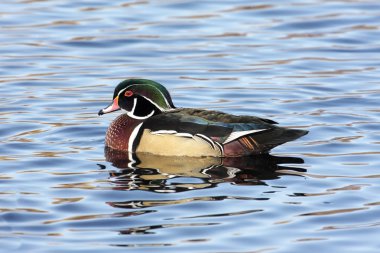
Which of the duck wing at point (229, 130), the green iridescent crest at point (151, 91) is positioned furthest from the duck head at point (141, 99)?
the duck wing at point (229, 130)

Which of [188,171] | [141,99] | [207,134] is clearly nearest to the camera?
[188,171]

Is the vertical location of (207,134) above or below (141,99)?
below

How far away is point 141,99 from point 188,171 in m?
1.59

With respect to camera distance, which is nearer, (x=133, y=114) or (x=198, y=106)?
(x=133, y=114)

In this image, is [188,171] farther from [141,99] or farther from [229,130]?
[141,99]

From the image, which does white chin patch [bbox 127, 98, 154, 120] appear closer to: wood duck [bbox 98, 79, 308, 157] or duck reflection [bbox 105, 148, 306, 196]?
wood duck [bbox 98, 79, 308, 157]

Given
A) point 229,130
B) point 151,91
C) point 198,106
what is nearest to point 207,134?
point 229,130

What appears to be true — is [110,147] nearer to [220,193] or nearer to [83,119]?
[83,119]

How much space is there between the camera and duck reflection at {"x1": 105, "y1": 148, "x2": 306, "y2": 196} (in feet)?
38.0

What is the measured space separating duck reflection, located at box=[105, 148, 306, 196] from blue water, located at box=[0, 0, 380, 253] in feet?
0.10

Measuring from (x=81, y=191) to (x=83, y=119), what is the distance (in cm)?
351

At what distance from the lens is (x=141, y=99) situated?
44.4 feet

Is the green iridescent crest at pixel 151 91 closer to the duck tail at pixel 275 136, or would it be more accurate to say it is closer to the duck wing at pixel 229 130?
the duck wing at pixel 229 130

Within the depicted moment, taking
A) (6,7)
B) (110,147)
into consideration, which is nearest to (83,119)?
(110,147)
